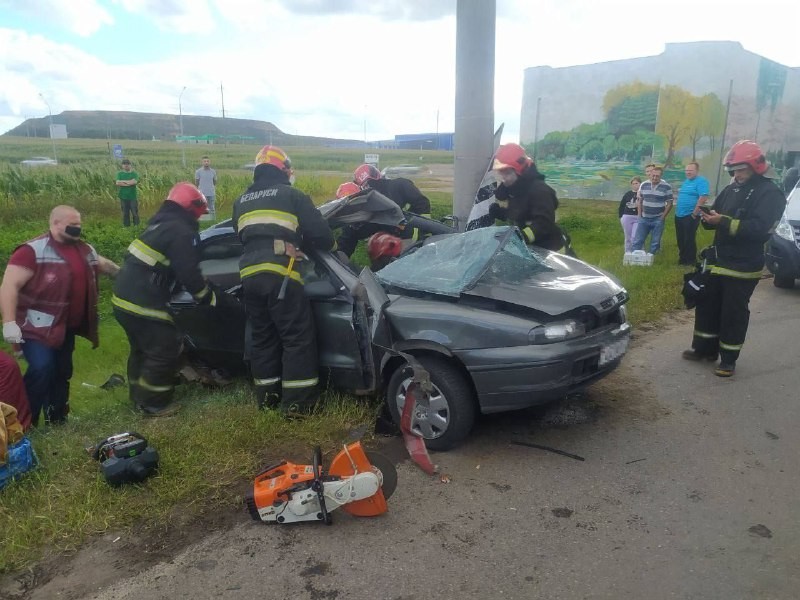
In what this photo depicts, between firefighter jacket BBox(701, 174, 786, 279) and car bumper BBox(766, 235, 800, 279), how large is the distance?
3734mm

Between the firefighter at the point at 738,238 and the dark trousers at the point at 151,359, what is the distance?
166 inches

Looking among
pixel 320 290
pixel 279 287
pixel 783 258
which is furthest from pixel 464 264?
pixel 783 258

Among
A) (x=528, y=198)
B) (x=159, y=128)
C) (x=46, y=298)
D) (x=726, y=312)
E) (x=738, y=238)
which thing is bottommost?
(x=726, y=312)

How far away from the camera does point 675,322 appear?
6.96m

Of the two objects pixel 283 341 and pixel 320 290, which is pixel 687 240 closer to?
pixel 320 290

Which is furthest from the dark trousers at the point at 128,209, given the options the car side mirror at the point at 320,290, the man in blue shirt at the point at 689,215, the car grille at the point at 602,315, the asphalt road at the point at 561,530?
the car grille at the point at 602,315

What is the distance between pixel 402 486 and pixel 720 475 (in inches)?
70.0

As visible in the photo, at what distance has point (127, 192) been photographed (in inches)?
592

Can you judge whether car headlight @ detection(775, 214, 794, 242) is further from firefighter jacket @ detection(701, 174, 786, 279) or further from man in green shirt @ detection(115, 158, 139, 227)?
man in green shirt @ detection(115, 158, 139, 227)

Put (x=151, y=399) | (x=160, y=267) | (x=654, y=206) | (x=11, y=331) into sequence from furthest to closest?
(x=654, y=206) → (x=151, y=399) → (x=160, y=267) → (x=11, y=331)

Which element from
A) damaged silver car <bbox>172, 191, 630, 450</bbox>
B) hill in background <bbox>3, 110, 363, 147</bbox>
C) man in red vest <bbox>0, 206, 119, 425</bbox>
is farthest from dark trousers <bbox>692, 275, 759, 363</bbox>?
hill in background <bbox>3, 110, 363, 147</bbox>

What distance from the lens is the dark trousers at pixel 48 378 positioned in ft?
15.2

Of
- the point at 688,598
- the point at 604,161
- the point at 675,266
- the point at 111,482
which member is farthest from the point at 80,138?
the point at 688,598

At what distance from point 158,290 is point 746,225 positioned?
444cm
